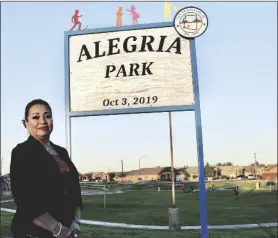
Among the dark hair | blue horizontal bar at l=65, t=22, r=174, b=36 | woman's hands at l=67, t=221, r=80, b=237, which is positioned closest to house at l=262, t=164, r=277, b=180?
blue horizontal bar at l=65, t=22, r=174, b=36

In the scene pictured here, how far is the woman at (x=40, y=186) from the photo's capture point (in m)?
2.50

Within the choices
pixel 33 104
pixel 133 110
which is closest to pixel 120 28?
pixel 133 110

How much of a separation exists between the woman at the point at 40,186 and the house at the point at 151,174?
115 m

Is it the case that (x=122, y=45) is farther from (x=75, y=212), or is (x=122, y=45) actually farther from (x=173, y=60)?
(x=75, y=212)

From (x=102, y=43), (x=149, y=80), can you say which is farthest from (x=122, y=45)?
(x=149, y=80)

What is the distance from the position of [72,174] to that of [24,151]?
477 millimetres

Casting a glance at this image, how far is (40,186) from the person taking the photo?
2.52 meters

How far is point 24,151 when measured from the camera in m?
2.59

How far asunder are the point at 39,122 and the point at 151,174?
120 metres

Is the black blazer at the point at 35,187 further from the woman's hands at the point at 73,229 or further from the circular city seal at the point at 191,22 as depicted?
the circular city seal at the point at 191,22

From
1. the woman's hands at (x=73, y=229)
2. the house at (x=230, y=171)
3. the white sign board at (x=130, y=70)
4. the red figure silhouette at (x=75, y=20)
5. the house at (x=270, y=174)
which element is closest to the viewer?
the woman's hands at (x=73, y=229)

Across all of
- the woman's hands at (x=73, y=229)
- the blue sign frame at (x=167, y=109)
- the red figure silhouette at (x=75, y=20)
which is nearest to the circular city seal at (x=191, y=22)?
the blue sign frame at (x=167, y=109)

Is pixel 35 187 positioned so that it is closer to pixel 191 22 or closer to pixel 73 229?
pixel 73 229

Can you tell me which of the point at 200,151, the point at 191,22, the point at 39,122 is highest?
the point at 191,22
